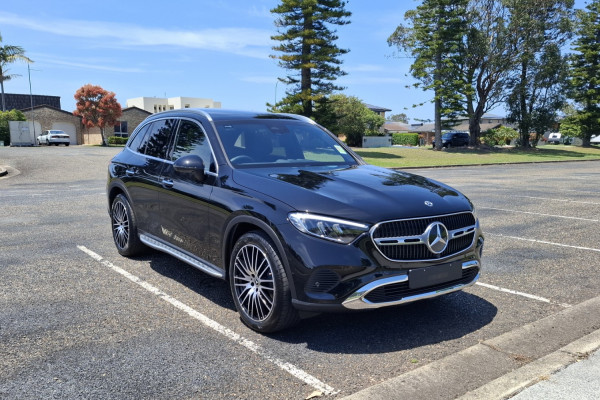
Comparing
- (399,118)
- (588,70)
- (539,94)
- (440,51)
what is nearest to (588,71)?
(588,70)

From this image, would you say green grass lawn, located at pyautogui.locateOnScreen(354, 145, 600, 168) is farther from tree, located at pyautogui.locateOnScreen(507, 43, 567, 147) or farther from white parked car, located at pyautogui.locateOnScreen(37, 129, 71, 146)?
white parked car, located at pyautogui.locateOnScreen(37, 129, 71, 146)

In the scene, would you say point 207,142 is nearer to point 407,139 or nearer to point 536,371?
point 536,371

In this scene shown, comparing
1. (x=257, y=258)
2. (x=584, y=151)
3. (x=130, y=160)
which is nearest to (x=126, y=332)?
(x=257, y=258)

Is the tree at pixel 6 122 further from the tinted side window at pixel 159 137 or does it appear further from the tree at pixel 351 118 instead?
the tinted side window at pixel 159 137

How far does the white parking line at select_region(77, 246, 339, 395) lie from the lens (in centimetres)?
323

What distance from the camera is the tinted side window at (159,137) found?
18.0 ft

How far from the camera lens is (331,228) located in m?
3.55

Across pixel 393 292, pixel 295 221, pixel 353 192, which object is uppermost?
pixel 353 192

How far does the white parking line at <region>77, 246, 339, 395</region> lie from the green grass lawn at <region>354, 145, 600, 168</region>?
24446 millimetres

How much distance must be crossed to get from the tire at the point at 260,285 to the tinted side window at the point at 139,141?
8.42 feet

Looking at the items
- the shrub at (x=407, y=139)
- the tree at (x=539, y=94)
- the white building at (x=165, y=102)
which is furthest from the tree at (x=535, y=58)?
the white building at (x=165, y=102)

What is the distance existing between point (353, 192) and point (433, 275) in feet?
2.83

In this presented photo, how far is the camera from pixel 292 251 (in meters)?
3.58

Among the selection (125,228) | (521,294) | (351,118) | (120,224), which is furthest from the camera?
(351,118)
